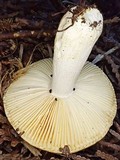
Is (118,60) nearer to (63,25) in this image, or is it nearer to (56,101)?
(56,101)

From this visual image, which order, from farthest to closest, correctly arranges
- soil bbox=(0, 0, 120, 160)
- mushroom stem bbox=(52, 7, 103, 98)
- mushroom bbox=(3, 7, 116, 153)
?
soil bbox=(0, 0, 120, 160) → mushroom bbox=(3, 7, 116, 153) → mushroom stem bbox=(52, 7, 103, 98)

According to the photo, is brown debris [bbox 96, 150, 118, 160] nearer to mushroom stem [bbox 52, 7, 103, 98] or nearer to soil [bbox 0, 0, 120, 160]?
soil [bbox 0, 0, 120, 160]

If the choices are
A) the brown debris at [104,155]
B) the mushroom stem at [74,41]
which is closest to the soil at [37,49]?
the brown debris at [104,155]

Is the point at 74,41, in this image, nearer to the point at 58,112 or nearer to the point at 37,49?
the point at 58,112

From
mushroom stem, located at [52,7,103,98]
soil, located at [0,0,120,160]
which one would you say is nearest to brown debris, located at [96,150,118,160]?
soil, located at [0,0,120,160]

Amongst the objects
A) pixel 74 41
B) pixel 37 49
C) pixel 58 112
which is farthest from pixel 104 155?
pixel 37 49

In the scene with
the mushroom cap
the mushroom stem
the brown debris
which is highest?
the mushroom stem

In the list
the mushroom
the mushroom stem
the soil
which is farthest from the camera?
the soil

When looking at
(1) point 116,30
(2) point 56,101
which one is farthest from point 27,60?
(1) point 116,30
